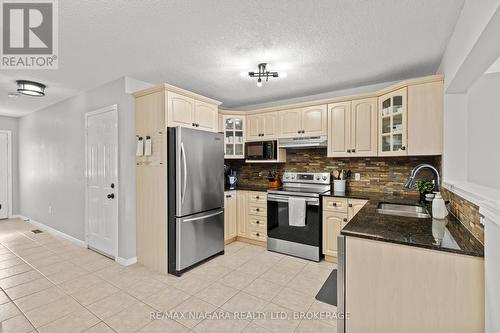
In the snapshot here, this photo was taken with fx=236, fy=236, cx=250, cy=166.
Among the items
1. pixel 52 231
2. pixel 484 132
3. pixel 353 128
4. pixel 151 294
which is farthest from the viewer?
pixel 52 231

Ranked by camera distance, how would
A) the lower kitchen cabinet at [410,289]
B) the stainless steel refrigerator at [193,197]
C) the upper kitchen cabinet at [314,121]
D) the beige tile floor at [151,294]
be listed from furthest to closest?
the upper kitchen cabinet at [314,121]
the stainless steel refrigerator at [193,197]
the beige tile floor at [151,294]
the lower kitchen cabinet at [410,289]

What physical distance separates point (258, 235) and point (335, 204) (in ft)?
4.37

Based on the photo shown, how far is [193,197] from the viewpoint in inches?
116

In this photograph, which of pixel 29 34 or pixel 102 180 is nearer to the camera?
pixel 29 34

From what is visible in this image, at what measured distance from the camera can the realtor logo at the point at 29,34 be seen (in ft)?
5.65

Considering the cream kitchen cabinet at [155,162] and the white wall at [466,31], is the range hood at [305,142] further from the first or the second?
the white wall at [466,31]

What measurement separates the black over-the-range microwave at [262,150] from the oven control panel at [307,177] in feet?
1.38

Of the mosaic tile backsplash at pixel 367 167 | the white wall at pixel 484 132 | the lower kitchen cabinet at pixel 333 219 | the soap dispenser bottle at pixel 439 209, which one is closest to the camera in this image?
the white wall at pixel 484 132

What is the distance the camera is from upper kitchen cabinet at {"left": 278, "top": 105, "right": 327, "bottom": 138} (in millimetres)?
3443

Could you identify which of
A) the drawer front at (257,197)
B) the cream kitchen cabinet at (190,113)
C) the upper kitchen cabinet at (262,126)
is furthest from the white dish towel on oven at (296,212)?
the cream kitchen cabinet at (190,113)

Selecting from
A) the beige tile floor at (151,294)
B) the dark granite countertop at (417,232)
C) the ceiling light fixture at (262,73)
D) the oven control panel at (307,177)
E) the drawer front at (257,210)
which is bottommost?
the beige tile floor at (151,294)

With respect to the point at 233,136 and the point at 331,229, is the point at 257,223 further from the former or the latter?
the point at 233,136

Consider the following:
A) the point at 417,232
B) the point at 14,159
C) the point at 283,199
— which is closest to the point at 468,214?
the point at 417,232

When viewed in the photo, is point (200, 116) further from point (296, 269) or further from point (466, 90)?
point (466, 90)
